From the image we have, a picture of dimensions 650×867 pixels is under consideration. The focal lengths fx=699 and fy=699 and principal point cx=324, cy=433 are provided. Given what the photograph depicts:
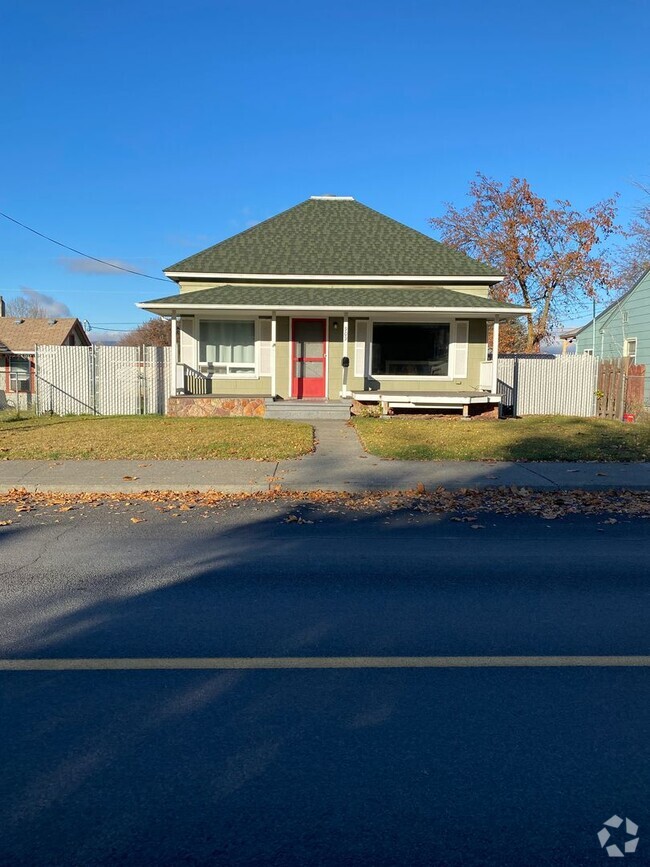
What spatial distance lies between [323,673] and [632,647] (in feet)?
6.64

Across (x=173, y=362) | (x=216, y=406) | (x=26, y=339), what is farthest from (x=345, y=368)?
(x=26, y=339)

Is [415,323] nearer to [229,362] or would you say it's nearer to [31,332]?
[229,362]

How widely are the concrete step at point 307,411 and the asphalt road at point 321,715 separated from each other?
1221cm

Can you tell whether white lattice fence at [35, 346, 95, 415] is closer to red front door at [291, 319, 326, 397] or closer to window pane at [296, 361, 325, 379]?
red front door at [291, 319, 326, 397]

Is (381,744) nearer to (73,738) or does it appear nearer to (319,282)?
(73,738)

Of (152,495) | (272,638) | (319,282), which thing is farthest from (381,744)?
(319,282)

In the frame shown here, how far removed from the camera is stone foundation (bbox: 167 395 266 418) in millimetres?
19562

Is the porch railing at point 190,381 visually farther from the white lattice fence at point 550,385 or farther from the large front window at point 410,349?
the white lattice fence at point 550,385

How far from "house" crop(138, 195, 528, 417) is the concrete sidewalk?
26.6 feet

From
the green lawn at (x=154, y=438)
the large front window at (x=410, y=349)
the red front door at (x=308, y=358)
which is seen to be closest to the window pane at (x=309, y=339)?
the red front door at (x=308, y=358)

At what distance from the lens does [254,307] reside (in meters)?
19.2

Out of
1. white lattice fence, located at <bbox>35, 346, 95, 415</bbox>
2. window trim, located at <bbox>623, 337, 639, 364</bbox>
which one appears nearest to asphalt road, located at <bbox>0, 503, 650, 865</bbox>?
white lattice fence, located at <bbox>35, 346, 95, 415</bbox>

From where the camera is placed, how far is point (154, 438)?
47.7ft

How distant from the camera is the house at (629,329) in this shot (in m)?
25.1
